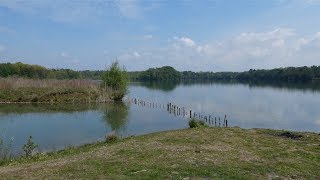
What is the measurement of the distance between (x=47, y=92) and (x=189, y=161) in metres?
53.9

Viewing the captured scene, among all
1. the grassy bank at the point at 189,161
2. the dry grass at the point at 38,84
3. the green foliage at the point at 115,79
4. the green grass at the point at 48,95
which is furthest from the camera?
the green foliage at the point at 115,79

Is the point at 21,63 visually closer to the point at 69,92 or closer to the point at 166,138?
the point at 69,92

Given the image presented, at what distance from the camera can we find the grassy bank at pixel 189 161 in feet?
38.2

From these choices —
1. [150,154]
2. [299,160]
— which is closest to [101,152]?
[150,154]


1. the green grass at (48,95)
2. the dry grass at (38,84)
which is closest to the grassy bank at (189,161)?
the green grass at (48,95)

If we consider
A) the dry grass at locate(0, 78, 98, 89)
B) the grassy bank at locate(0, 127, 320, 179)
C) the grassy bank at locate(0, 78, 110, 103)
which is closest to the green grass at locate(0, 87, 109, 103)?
the grassy bank at locate(0, 78, 110, 103)

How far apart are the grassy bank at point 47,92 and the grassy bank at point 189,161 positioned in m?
47.4

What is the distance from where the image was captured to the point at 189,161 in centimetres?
1326

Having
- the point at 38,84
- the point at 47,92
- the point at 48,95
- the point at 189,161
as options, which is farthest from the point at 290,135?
the point at 38,84

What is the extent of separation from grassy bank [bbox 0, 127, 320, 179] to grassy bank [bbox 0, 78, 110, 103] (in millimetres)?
47408

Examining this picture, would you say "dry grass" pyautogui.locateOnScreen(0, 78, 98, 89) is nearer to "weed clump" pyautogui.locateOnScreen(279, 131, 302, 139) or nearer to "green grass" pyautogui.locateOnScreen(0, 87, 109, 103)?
"green grass" pyautogui.locateOnScreen(0, 87, 109, 103)

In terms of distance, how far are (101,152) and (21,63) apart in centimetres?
11351

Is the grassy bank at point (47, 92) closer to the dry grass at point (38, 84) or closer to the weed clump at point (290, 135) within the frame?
the dry grass at point (38, 84)

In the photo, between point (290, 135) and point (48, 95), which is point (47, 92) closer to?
point (48, 95)
